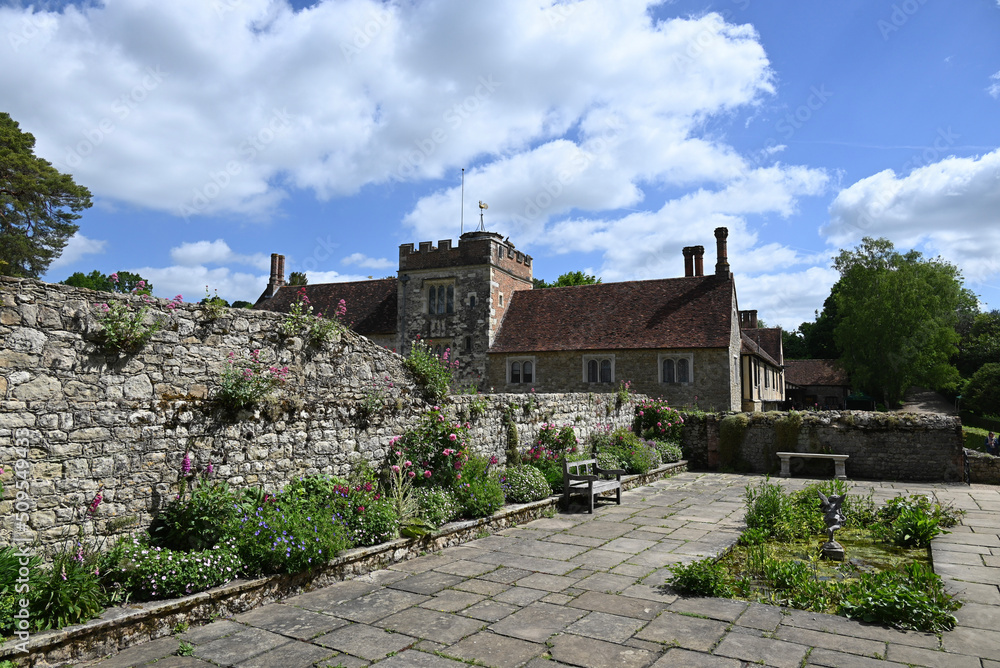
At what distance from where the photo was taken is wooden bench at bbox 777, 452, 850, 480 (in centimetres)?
1506

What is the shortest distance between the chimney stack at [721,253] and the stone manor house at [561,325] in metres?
0.04

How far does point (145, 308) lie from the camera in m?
6.08

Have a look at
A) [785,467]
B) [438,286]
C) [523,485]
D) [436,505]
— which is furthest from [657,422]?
[438,286]

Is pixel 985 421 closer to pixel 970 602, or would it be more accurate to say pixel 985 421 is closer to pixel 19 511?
pixel 970 602

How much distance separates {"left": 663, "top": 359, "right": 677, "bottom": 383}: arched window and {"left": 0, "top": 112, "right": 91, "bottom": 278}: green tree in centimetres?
2409

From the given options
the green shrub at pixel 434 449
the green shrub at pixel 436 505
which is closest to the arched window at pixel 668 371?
the green shrub at pixel 434 449

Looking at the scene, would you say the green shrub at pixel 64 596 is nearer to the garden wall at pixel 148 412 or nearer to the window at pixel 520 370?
the garden wall at pixel 148 412

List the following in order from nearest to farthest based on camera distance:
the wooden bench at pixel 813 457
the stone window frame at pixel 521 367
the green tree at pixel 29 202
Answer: the wooden bench at pixel 813 457
the green tree at pixel 29 202
the stone window frame at pixel 521 367

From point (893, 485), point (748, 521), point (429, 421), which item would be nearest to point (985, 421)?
point (893, 485)

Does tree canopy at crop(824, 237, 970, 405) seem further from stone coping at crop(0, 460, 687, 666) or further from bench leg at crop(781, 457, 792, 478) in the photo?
stone coping at crop(0, 460, 687, 666)

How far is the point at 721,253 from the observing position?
26.1 meters

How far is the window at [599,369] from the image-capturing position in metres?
25.4

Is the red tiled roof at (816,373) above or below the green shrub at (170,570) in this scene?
above

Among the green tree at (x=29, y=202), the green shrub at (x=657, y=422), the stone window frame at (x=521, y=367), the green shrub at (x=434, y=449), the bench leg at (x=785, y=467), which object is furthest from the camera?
the stone window frame at (x=521, y=367)
